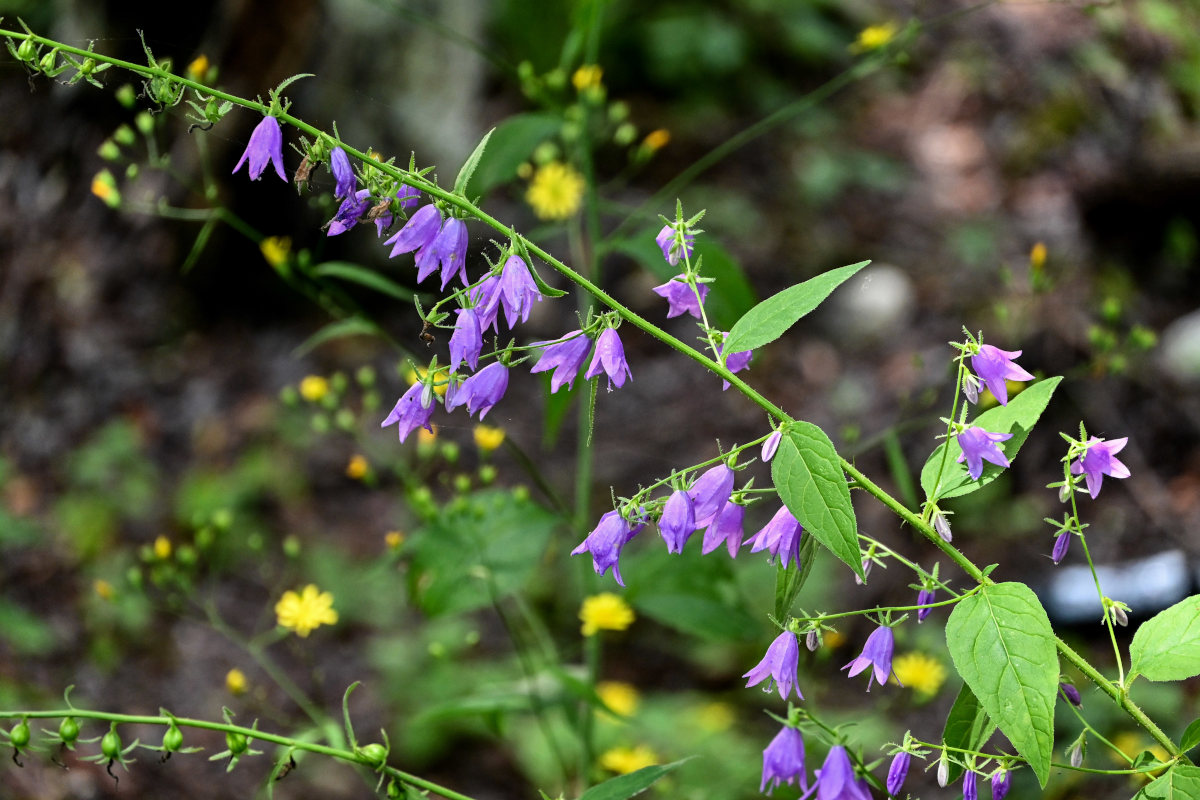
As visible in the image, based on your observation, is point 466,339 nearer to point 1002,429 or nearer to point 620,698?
point 1002,429

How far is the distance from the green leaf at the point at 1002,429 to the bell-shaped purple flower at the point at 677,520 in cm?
30

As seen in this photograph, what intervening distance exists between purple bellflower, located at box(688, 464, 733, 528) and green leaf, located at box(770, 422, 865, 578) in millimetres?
103

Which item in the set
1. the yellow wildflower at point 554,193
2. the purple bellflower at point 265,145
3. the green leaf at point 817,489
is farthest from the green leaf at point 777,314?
the yellow wildflower at point 554,193

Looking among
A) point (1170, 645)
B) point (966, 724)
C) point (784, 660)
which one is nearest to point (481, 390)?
point (784, 660)

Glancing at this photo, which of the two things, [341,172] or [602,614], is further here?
[602,614]

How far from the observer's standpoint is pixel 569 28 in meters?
5.50

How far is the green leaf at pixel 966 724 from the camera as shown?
1.16m

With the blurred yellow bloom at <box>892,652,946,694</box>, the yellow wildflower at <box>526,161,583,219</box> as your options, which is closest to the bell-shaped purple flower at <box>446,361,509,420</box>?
the blurred yellow bloom at <box>892,652,946,694</box>

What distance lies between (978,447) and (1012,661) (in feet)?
0.79

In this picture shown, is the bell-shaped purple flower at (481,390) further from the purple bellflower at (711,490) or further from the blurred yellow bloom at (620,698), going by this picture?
the blurred yellow bloom at (620,698)

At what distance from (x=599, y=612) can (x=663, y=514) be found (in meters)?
1.20

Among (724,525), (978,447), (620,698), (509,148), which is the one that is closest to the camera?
(978,447)

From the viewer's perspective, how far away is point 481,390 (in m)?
1.21

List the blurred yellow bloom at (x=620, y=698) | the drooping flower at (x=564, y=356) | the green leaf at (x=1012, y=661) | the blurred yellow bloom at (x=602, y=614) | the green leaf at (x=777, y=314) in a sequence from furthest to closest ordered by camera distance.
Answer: the blurred yellow bloom at (x=620, y=698) < the blurred yellow bloom at (x=602, y=614) < the drooping flower at (x=564, y=356) < the green leaf at (x=777, y=314) < the green leaf at (x=1012, y=661)
